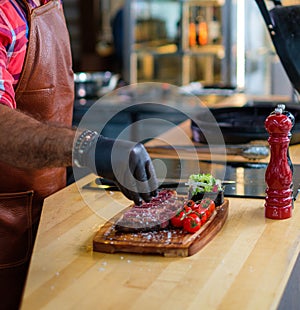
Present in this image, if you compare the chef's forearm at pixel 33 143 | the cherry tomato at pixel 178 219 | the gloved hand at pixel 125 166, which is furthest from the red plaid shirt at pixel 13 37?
the cherry tomato at pixel 178 219

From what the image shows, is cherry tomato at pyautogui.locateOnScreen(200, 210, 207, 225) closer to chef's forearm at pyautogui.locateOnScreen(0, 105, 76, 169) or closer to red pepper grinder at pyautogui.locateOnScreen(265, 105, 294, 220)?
red pepper grinder at pyautogui.locateOnScreen(265, 105, 294, 220)

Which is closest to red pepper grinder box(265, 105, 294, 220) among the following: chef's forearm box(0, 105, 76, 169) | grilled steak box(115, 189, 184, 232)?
grilled steak box(115, 189, 184, 232)

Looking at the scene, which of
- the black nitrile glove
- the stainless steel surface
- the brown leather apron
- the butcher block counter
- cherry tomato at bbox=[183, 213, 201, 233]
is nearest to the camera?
the butcher block counter

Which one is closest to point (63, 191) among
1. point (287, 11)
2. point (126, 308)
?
point (126, 308)

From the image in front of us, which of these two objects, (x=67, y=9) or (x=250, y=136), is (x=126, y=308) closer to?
(x=250, y=136)

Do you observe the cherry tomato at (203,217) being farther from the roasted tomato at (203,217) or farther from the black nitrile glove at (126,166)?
the black nitrile glove at (126,166)

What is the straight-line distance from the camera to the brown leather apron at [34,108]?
2.03 meters

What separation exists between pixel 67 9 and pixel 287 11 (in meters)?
7.23

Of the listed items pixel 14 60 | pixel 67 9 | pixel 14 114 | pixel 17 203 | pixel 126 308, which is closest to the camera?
pixel 126 308

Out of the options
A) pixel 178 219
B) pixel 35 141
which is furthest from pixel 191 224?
pixel 35 141

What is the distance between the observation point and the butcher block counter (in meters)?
1.33

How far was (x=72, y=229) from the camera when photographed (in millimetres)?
1799

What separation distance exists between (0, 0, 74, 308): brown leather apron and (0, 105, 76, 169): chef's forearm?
1.21 ft

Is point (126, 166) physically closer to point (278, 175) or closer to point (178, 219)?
point (178, 219)
